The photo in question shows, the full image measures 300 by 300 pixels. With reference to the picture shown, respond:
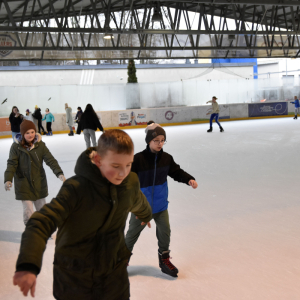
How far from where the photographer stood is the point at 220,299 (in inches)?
90.8

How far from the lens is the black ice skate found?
2658mm

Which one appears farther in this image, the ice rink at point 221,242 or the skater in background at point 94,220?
the ice rink at point 221,242

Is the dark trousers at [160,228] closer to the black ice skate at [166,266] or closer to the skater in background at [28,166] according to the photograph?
the black ice skate at [166,266]

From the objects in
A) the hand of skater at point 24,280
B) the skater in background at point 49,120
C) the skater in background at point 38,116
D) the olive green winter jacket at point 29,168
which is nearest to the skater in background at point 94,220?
the hand of skater at point 24,280

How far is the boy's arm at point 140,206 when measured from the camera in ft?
5.36

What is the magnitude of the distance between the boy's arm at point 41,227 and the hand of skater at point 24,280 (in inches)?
0.6

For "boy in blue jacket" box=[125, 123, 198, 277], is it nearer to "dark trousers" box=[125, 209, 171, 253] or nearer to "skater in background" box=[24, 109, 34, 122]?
"dark trousers" box=[125, 209, 171, 253]

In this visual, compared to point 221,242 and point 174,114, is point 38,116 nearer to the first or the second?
point 174,114

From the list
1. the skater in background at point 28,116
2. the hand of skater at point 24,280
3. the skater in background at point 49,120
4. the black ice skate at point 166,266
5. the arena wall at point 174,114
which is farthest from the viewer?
the arena wall at point 174,114

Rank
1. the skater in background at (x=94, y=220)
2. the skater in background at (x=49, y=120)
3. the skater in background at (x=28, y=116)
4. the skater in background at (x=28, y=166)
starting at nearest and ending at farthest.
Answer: the skater in background at (x=94, y=220) < the skater in background at (x=28, y=166) < the skater in background at (x=28, y=116) < the skater in background at (x=49, y=120)

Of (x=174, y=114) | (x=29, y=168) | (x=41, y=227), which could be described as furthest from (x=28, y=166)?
(x=174, y=114)

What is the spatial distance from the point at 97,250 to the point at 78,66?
2439 cm

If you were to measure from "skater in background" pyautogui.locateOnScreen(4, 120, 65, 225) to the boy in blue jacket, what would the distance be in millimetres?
903

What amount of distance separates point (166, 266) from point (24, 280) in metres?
1.73
